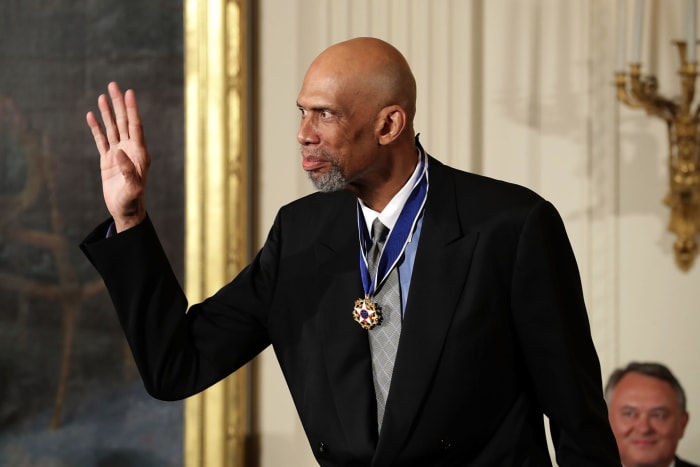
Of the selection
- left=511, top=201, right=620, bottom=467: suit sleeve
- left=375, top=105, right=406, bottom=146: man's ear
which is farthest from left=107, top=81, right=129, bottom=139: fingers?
left=511, top=201, right=620, bottom=467: suit sleeve

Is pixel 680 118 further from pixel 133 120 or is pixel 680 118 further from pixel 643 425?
pixel 133 120

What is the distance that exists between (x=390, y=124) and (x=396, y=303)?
32 centimetres

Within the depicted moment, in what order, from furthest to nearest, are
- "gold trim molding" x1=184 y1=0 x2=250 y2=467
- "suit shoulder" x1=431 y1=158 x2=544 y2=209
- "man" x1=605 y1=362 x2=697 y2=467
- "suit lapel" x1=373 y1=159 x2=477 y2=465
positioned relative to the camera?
"gold trim molding" x1=184 y1=0 x2=250 y2=467 → "man" x1=605 y1=362 x2=697 y2=467 → "suit shoulder" x1=431 y1=158 x2=544 y2=209 → "suit lapel" x1=373 y1=159 x2=477 y2=465

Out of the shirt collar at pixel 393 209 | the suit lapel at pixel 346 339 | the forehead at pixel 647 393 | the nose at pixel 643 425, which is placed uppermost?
the shirt collar at pixel 393 209

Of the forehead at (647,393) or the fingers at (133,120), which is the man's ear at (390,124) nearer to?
the fingers at (133,120)

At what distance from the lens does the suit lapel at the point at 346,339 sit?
6.30ft

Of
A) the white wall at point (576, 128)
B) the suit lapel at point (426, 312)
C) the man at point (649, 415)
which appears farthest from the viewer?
the white wall at point (576, 128)

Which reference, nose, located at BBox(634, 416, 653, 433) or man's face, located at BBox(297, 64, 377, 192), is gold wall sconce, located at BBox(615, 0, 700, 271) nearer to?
nose, located at BBox(634, 416, 653, 433)

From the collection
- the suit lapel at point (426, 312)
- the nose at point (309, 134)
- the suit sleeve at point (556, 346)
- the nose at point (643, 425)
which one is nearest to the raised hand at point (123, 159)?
the nose at point (309, 134)

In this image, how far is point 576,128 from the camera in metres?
3.92

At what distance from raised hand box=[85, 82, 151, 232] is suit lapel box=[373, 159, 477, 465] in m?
0.52

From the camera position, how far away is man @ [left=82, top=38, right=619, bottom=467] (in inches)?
74.4

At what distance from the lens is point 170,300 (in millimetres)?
2070

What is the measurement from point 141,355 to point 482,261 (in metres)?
0.66
